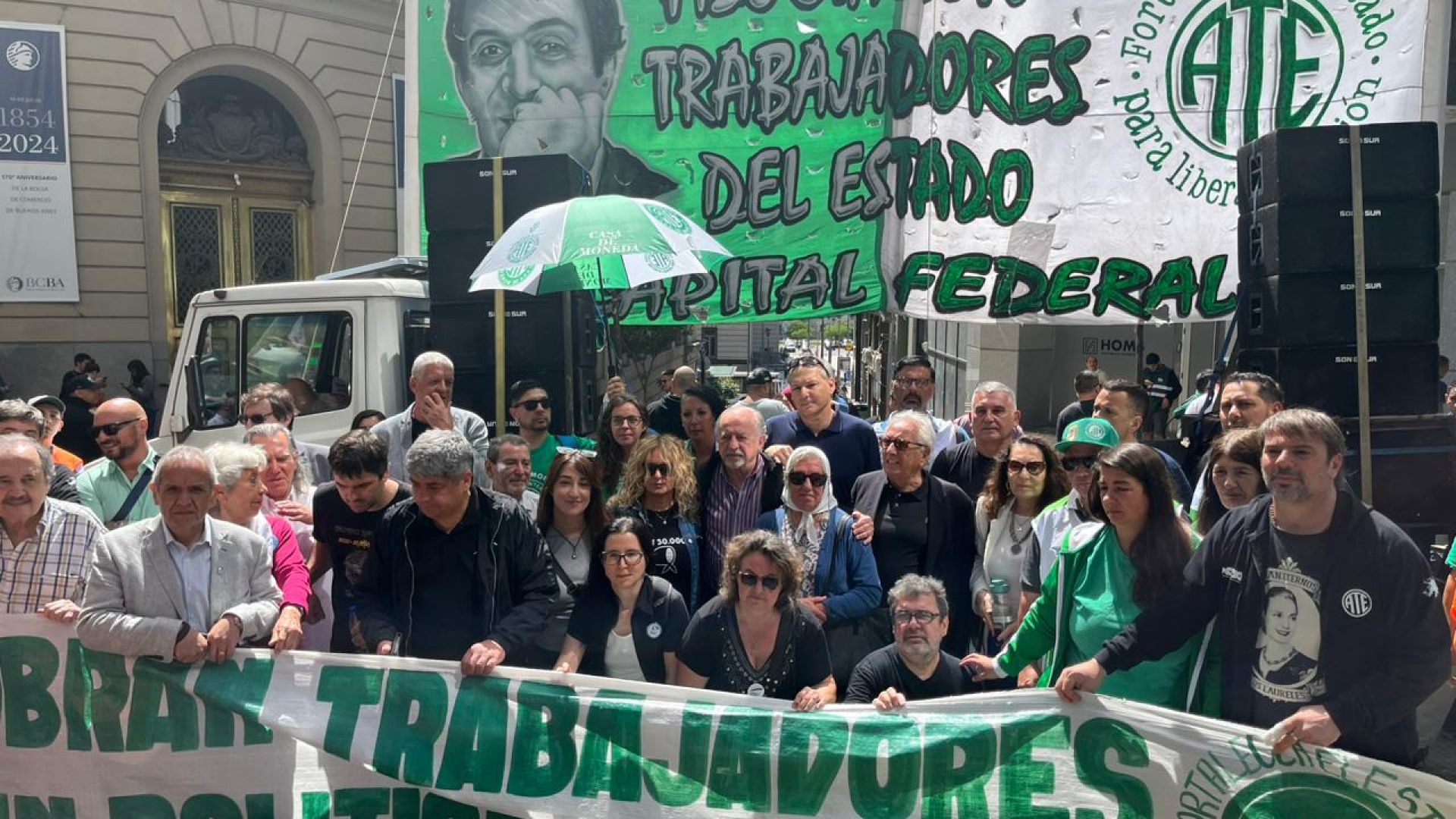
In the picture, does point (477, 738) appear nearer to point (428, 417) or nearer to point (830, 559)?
point (830, 559)

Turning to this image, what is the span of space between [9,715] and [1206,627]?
4.24 metres

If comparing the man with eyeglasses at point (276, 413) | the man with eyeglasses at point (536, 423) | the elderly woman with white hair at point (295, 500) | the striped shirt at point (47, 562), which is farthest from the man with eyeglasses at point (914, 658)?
the man with eyeglasses at point (276, 413)

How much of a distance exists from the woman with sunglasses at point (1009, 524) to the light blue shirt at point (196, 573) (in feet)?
9.78

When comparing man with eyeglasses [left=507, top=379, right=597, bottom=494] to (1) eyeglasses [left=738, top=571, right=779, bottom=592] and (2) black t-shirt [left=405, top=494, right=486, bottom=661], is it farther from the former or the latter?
(1) eyeglasses [left=738, top=571, right=779, bottom=592]

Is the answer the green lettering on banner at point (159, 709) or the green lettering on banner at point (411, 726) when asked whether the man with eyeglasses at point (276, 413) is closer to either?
the green lettering on banner at point (159, 709)

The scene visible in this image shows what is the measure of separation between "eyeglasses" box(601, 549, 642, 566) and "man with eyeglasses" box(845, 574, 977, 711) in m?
0.90

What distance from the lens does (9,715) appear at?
4.28 metres

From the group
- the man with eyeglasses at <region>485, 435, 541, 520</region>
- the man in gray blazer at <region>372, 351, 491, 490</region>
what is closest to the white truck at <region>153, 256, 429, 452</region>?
the man in gray blazer at <region>372, 351, 491, 490</region>

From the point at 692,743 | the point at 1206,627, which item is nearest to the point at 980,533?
the point at 1206,627

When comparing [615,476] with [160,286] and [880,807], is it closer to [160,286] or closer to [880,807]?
[880,807]

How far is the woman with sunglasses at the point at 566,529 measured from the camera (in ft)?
15.2

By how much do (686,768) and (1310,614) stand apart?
6.75ft

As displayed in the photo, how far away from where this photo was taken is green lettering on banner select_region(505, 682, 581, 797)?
4.08 metres

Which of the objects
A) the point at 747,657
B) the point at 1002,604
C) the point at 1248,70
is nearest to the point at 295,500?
the point at 747,657
